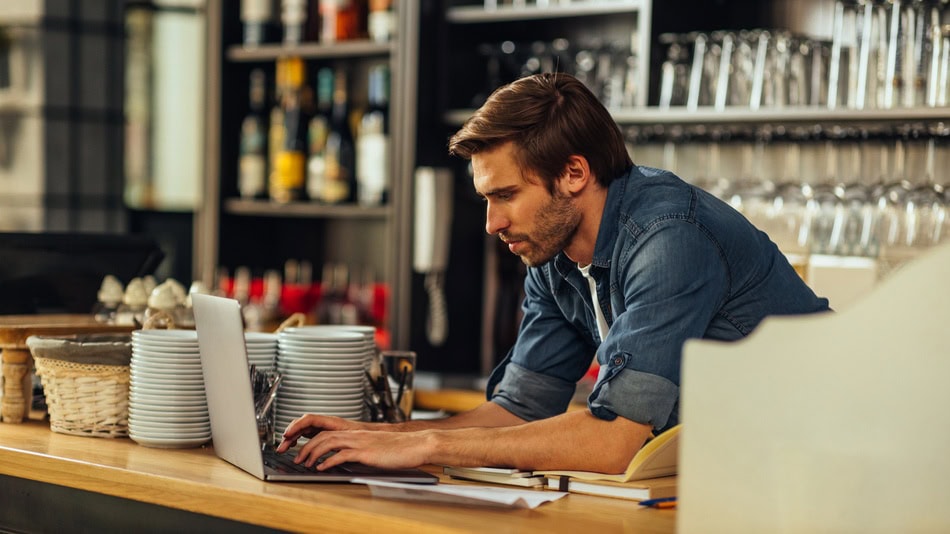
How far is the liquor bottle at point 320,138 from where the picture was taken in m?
3.95

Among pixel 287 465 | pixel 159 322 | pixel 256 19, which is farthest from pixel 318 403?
pixel 256 19

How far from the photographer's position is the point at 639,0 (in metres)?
3.27

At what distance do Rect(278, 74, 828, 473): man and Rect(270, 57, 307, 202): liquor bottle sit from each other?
6.69 ft

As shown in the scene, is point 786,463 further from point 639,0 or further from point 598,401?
point 639,0

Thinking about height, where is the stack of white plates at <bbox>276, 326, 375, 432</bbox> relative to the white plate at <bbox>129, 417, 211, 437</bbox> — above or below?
above

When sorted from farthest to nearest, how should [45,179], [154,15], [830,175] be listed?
[154,15] → [45,179] → [830,175]

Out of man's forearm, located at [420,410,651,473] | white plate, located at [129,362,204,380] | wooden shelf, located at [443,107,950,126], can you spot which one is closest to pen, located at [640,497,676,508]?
man's forearm, located at [420,410,651,473]

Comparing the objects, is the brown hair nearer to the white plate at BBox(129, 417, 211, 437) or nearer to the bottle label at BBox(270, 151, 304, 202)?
the white plate at BBox(129, 417, 211, 437)

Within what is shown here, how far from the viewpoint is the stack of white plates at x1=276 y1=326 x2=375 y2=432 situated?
184cm

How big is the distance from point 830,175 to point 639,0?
70cm

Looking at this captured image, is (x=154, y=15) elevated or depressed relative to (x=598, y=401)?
elevated

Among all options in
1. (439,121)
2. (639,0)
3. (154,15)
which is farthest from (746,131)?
(154,15)

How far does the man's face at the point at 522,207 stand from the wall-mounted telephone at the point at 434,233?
1719 millimetres

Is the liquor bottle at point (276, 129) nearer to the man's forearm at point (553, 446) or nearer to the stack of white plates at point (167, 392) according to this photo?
the stack of white plates at point (167, 392)
